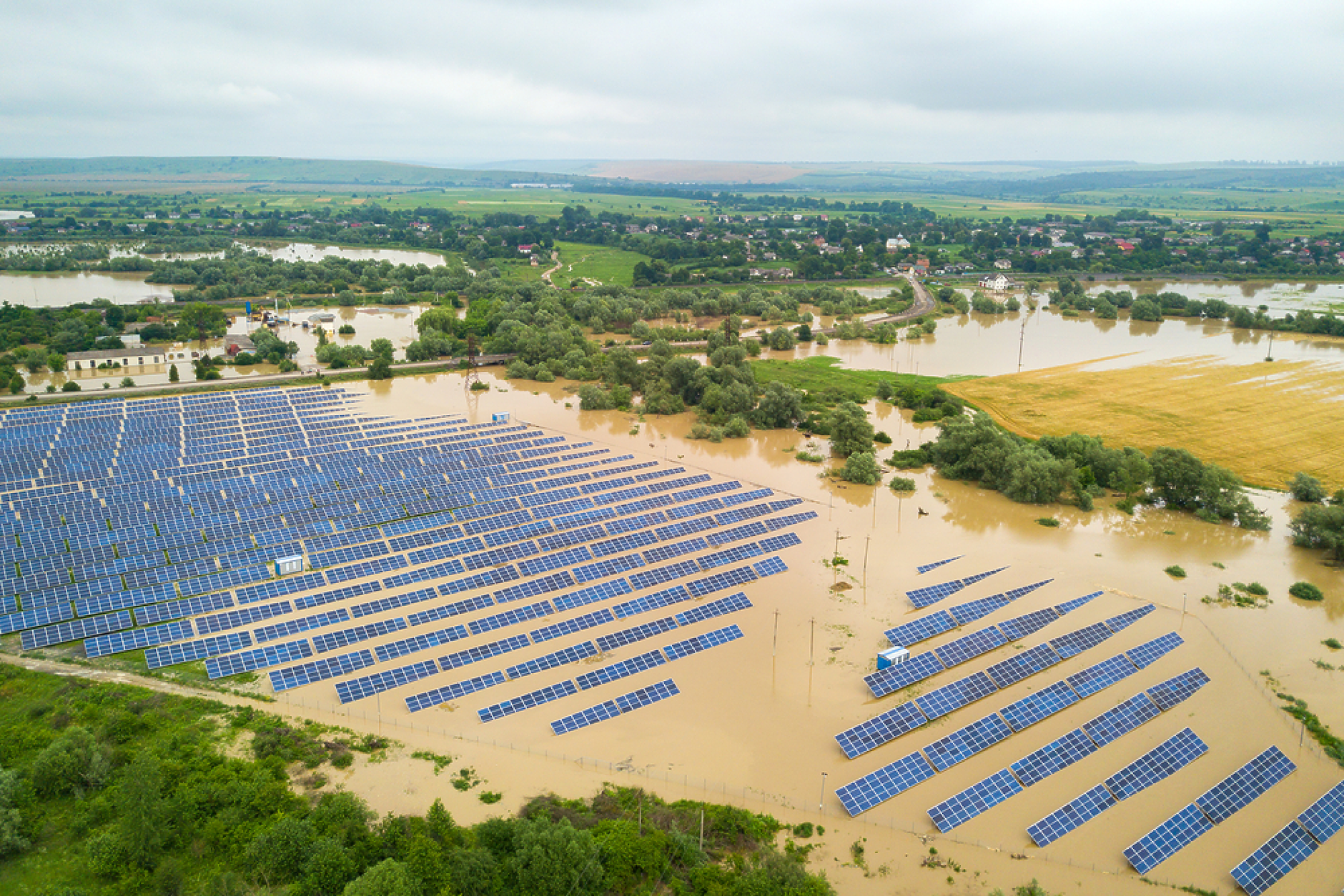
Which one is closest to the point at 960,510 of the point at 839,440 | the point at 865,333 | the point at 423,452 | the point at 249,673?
the point at 839,440

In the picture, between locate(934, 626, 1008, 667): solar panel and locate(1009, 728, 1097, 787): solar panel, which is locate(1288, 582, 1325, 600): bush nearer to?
locate(934, 626, 1008, 667): solar panel

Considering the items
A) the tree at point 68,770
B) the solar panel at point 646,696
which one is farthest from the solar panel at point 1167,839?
the tree at point 68,770

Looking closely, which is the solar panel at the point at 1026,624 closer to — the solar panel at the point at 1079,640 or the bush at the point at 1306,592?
the solar panel at the point at 1079,640

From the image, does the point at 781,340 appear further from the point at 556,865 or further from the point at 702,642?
the point at 556,865

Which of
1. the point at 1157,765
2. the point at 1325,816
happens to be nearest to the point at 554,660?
the point at 1157,765

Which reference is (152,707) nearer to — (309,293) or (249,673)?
(249,673)
